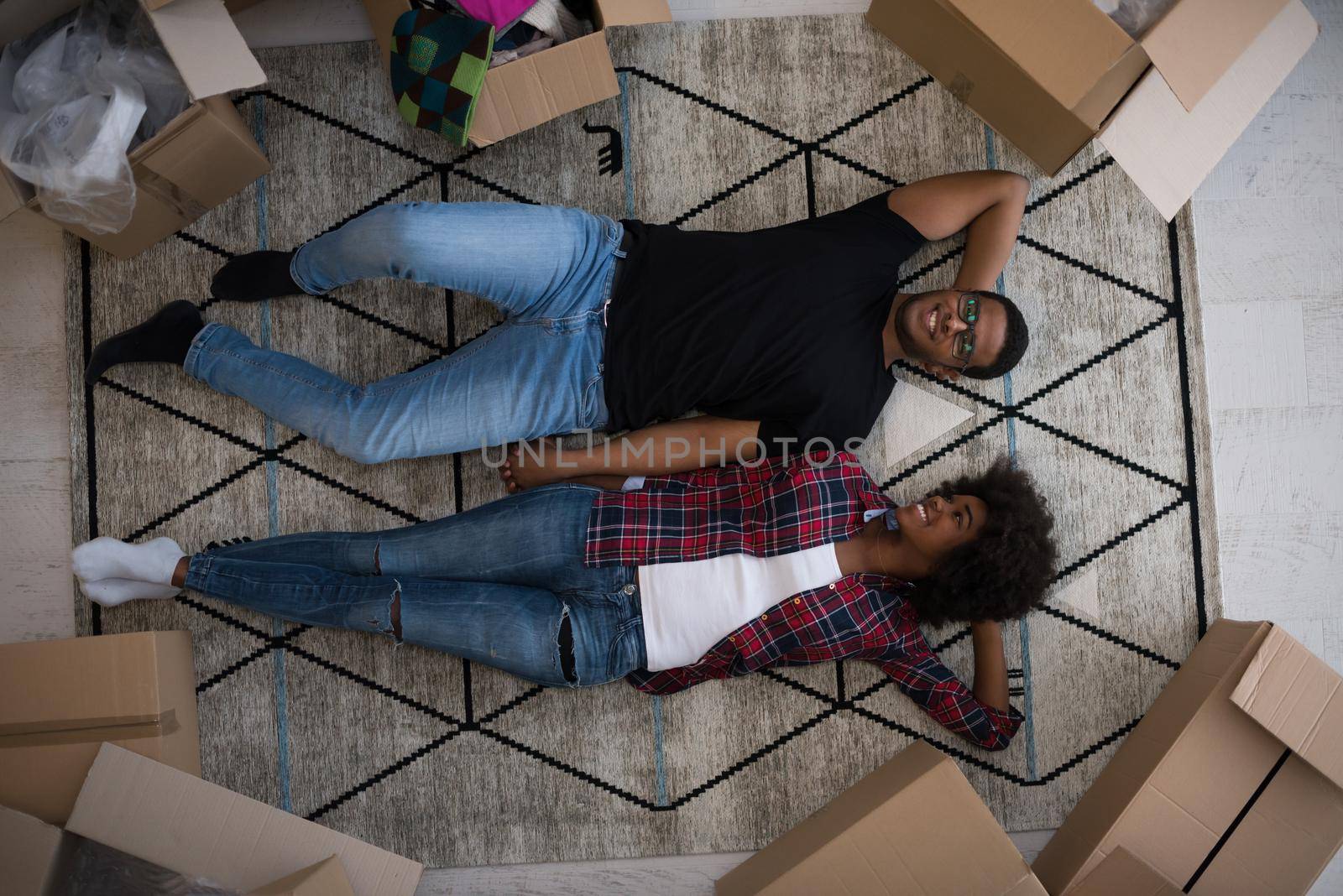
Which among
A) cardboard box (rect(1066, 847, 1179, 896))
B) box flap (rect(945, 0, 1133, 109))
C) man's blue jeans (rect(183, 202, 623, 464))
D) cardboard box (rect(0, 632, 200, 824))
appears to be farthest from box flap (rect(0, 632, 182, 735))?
box flap (rect(945, 0, 1133, 109))

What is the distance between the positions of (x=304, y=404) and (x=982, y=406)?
1417mm

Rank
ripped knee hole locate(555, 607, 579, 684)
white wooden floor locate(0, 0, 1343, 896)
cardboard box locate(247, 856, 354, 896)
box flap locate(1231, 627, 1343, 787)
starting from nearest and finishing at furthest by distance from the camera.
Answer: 1. cardboard box locate(247, 856, 354, 896)
2. box flap locate(1231, 627, 1343, 787)
3. ripped knee hole locate(555, 607, 579, 684)
4. white wooden floor locate(0, 0, 1343, 896)

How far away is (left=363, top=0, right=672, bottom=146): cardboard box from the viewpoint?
1.64 meters

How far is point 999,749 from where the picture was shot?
1.77 meters

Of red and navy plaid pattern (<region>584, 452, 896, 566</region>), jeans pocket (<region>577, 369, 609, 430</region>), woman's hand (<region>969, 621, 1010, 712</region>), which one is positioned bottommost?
woman's hand (<region>969, 621, 1010, 712</region>)

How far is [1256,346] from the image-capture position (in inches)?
75.0

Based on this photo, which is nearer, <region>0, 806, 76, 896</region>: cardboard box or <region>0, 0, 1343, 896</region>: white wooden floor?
<region>0, 806, 76, 896</region>: cardboard box

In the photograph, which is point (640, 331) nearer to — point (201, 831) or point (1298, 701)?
point (201, 831)

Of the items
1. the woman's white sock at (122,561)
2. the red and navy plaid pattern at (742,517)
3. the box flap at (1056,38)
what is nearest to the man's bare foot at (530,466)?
the red and navy plaid pattern at (742,517)

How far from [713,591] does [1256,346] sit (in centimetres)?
132

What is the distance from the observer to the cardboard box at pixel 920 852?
147cm

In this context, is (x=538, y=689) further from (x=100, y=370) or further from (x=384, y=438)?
(x=100, y=370)

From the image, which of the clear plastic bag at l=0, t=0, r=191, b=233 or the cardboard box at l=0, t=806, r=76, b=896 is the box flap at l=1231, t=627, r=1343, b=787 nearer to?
the cardboard box at l=0, t=806, r=76, b=896

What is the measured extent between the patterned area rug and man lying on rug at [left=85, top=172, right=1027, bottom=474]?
14 cm
